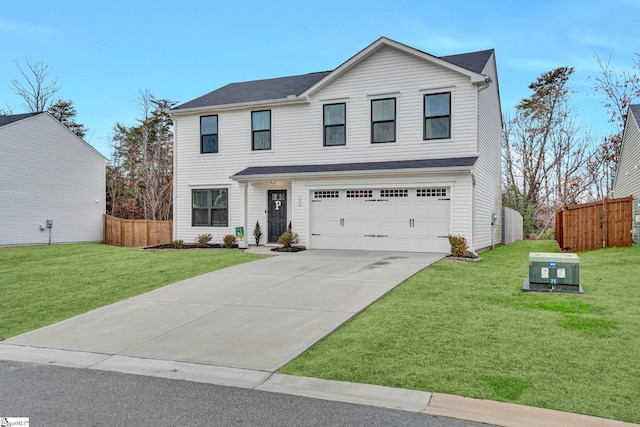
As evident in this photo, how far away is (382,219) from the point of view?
15250 millimetres

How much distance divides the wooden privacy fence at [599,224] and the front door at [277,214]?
1040 centimetres

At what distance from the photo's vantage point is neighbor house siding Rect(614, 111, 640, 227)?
1644 centimetres

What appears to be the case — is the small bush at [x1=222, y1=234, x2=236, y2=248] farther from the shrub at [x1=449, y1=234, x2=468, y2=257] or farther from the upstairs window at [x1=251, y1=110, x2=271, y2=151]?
the shrub at [x1=449, y1=234, x2=468, y2=257]

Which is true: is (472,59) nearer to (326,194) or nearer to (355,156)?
(355,156)

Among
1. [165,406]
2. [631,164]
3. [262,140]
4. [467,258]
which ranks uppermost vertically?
[262,140]

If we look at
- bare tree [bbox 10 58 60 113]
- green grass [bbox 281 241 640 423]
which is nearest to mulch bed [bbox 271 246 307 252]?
green grass [bbox 281 241 640 423]

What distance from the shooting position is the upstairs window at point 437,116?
14.8m

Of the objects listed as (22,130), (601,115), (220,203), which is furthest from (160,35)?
(601,115)

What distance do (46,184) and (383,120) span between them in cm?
1791

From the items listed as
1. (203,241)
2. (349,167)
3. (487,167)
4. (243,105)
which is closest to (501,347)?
(349,167)

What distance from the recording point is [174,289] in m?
9.31

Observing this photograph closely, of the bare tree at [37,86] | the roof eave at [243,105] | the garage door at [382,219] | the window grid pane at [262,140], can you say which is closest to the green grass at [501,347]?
the garage door at [382,219]

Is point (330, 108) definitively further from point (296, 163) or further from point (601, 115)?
point (601, 115)

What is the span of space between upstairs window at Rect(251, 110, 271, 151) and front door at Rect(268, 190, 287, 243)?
189 cm
